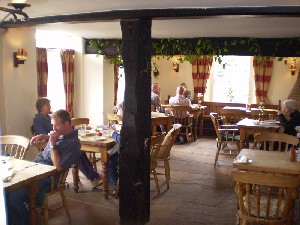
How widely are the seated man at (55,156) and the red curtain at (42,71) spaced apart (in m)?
2.81

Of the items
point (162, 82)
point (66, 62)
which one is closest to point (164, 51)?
point (66, 62)

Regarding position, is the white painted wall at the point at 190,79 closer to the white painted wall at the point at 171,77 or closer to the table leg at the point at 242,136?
the white painted wall at the point at 171,77

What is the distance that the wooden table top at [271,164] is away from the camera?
3.43 m

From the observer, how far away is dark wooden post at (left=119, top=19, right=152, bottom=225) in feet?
11.8

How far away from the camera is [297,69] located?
9875 millimetres


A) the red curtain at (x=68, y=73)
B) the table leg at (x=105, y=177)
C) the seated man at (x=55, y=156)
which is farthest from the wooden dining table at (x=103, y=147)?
the red curtain at (x=68, y=73)

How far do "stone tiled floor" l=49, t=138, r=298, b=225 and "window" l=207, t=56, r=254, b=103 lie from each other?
457 centimetres

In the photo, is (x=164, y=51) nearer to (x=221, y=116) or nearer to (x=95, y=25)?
(x=95, y=25)

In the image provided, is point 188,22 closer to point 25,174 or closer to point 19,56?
point 19,56

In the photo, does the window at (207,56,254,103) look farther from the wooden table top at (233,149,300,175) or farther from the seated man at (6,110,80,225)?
the seated man at (6,110,80,225)

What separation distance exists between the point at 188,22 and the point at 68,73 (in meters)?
3.53

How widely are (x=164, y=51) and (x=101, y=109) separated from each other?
2.05m

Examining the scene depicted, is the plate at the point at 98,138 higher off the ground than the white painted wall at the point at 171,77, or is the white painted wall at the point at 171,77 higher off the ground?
the white painted wall at the point at 171,77

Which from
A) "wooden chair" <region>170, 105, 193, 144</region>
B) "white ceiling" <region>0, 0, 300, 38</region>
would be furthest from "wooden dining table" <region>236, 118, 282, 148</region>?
"wooden chair" <region>170, 105, 193, 144</region>
